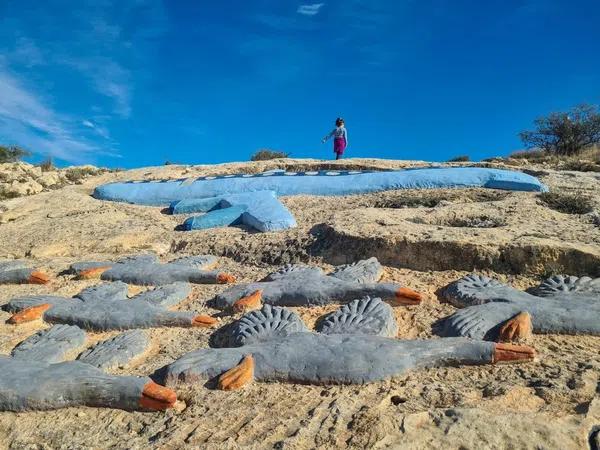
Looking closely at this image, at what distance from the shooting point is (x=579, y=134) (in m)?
17.7

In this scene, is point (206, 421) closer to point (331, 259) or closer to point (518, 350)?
point (518, 350)

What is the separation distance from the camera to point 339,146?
995 cm

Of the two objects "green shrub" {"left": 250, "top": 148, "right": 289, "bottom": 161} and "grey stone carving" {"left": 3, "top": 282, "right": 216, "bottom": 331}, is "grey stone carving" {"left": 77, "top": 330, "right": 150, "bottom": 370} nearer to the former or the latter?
"grey stone carving" {"left": 3, "top": 282, "right": 216, "bottom": 331}

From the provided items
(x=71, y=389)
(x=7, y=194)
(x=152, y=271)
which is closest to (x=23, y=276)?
(x=152, y=271)

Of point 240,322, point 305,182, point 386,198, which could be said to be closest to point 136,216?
point 305,182

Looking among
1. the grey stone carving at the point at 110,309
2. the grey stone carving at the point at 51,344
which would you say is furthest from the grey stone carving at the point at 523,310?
the grey stone carving at the point at 51,344

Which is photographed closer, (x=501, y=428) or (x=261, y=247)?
(x=501, y=428)

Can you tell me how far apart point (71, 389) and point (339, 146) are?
862 cm

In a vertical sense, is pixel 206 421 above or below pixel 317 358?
below

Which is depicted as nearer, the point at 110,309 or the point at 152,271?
the point at 110,309

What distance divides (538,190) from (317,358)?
4.38 metres

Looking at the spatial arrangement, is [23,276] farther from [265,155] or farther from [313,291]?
[265,155]

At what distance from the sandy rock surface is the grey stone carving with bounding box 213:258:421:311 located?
0.30 feet

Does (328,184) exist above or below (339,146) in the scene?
below
